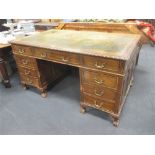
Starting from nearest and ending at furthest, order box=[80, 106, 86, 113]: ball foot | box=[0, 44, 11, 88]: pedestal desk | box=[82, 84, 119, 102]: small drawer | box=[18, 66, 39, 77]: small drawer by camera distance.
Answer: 1. box=[82, 84, 119, 102]: small drawer
2. box=[80, 106, 86, 113]: ball foot
3. box=[18, 66, 39, 77]: small drawer
4. box=[0, 44, 11, 88]: pedestal desk

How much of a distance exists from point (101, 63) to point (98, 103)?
1.46 feet

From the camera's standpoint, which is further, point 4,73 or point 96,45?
point 4,73

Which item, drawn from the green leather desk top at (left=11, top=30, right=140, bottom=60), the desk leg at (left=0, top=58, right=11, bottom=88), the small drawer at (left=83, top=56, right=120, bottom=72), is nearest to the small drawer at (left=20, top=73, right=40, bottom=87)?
the desk leg at (left=0, top=58, right=11, bottom=88)

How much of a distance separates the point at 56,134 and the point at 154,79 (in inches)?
65.8

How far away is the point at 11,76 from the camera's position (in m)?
2.52

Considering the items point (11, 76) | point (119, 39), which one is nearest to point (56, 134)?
point (119, 39)

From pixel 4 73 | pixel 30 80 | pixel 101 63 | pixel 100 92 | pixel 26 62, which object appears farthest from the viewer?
pixel 4 73

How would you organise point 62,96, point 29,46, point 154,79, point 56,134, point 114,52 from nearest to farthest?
point 114,52 < point 56,134 < point 29,46 < point 62,96 < point 154,79

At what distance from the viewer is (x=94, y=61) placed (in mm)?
1265

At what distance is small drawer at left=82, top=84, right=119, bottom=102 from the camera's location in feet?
4.41

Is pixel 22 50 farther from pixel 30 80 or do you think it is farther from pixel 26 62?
pixel 30 80

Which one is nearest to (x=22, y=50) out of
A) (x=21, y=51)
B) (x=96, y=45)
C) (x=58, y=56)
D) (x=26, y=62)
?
(x=21, y=51)

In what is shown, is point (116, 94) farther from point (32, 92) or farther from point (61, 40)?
point (32, 92)

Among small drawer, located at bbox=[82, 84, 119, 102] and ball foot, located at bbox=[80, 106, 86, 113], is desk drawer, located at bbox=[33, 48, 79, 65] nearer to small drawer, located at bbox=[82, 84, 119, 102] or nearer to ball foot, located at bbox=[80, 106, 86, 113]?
small drawer, located at bbox=[82, 84, 119, 102]
